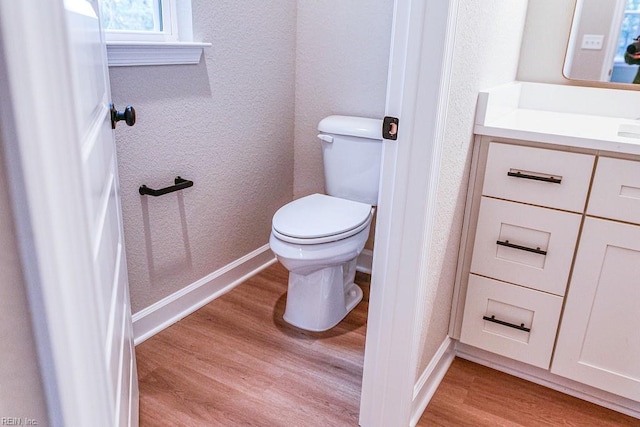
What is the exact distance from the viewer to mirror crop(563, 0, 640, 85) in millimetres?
1833

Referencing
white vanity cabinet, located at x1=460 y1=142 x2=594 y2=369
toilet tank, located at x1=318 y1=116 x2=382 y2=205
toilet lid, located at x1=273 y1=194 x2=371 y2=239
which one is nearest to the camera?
white vanity cabinet, located at x1=460 y1=142 x2=594 y2=369

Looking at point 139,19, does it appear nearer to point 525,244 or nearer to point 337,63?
point 337,63

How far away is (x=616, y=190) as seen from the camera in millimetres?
1440

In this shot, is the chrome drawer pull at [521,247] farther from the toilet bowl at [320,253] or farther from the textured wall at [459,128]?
the toilet bowl at [320,253]

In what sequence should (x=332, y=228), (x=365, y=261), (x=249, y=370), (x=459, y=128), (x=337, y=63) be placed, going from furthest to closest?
(x=365, y=261) → (x=337, y=63) → (x=332, y=228) → (x=249, y=370) → (x=459, y=128)

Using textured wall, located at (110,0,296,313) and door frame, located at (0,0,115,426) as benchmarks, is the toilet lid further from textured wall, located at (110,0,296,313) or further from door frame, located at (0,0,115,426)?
door frame, located at (0,0,115,426)

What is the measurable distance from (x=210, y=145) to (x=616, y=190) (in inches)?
57.8

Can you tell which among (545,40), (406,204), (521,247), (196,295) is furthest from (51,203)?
(545,40)

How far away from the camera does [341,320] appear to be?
2098mm

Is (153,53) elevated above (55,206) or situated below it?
above

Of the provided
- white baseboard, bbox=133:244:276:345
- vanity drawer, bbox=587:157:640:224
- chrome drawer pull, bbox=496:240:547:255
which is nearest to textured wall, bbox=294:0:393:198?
white baseboard, bbox=133:244:276:345

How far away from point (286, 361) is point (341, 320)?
362mm

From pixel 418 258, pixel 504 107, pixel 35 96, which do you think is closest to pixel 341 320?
pixel 418 258

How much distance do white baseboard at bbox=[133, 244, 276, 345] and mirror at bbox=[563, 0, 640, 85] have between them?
1632 millimetres
